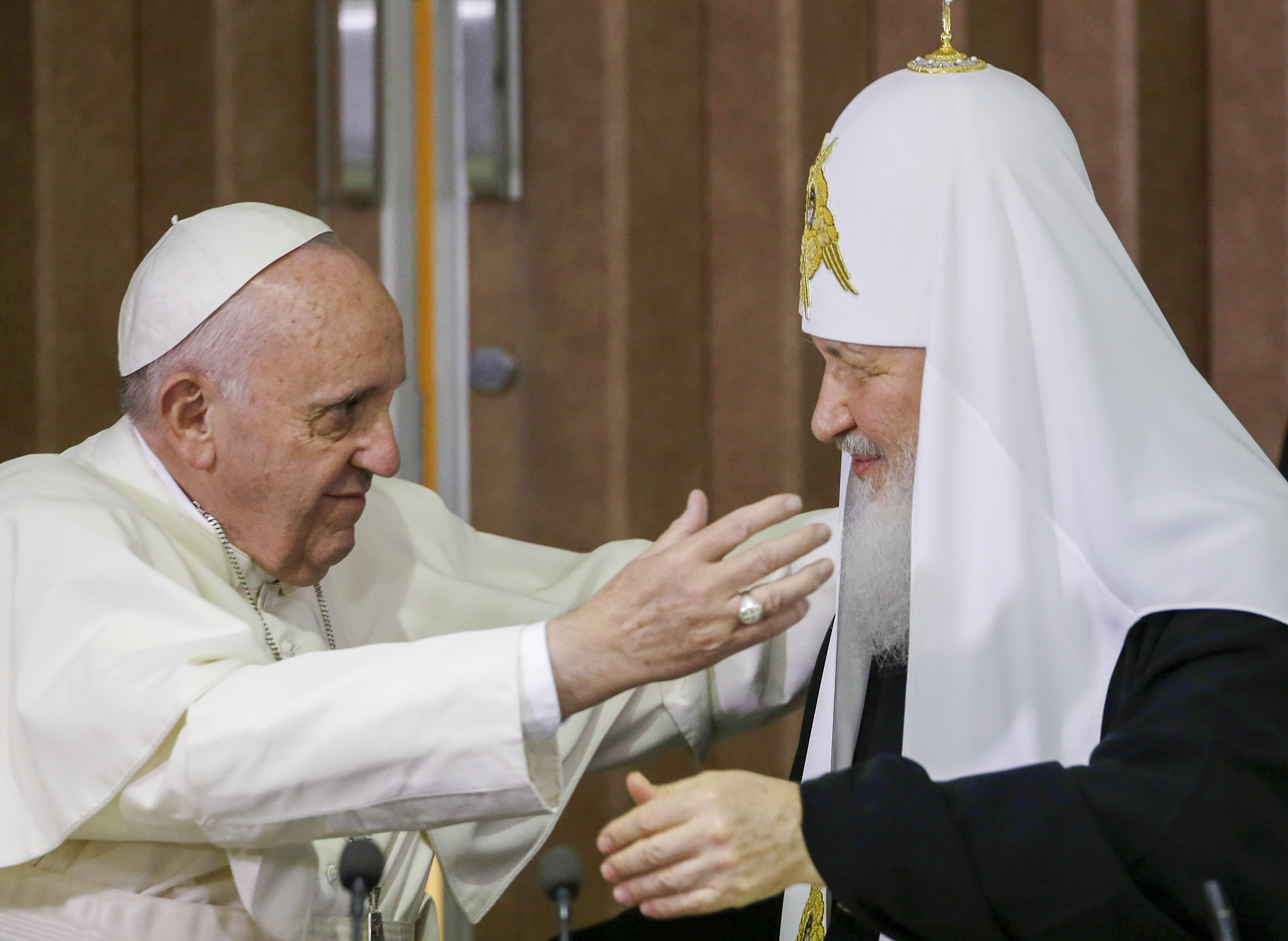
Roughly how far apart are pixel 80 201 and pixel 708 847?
9.06 ft

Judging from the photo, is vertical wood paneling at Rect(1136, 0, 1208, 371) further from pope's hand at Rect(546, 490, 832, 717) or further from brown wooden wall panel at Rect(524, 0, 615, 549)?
pope's hand at Rect(546, 490, 832, 717)

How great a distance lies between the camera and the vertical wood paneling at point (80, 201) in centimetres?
361

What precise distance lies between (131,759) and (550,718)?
1.78 ft

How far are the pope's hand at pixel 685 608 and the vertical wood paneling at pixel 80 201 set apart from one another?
88.7 inches

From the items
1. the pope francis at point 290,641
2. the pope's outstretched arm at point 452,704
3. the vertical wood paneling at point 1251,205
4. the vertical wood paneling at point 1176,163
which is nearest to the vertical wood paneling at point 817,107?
the vertical wood paneling at point 1176,163

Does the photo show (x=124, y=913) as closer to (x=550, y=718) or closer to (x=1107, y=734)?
(x=550, y=718)

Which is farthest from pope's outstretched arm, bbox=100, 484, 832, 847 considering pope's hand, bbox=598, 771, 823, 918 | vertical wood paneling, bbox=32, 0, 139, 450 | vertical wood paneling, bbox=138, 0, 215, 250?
vertical wood paneling, bbox=138, 0, 215, 250

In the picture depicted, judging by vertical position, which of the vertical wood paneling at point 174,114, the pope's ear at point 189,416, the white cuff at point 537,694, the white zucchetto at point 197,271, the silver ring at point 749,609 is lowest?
the white cuff at point 537,694

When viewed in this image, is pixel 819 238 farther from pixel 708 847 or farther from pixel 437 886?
pixel 437 886

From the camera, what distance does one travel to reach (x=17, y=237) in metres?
3.62

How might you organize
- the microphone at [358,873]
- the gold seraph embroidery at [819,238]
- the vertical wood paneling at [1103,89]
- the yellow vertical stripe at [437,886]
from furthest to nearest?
the vertical wood paneling at [1103,89]
the yellow vertical stripe at [437,886]
the gold seraph embroidery at [819,238]
the microphone at [358,873]

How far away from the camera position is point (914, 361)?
2059 millimetres

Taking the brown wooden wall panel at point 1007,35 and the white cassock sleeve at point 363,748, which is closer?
the white cassock sleeve at point 363,748

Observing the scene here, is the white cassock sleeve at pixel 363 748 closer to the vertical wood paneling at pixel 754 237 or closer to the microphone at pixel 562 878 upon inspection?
the microphone at pixel 562 878
